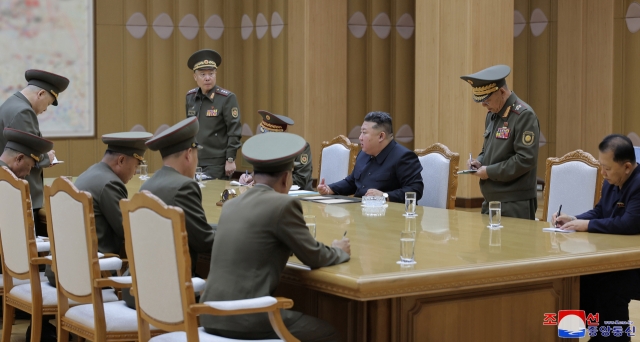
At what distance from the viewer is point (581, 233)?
13.3 feet

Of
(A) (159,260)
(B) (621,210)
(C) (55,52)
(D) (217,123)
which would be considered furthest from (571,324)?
(C) (55,52)

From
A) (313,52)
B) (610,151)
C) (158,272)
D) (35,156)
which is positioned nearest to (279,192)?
(158,272)

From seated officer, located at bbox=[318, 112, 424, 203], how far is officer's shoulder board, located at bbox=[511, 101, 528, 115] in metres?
0.75

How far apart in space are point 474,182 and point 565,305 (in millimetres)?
5862

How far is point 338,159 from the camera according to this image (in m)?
7.01

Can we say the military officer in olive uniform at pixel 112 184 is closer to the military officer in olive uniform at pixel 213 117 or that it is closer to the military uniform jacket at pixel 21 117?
the military uniform jacket at pixel 21 117

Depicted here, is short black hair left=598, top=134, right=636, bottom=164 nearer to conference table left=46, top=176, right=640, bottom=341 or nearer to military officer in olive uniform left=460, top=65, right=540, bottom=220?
conference table left=46, top=176, right=640, bottom=341

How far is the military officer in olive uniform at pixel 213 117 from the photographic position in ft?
25.9

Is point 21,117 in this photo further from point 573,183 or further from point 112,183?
point 573,183

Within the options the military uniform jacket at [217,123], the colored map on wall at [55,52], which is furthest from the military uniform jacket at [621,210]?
the colored map on wall at [55,52]

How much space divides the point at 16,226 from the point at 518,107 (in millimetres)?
2991

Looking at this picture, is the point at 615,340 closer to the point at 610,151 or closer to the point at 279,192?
the point at 610,151

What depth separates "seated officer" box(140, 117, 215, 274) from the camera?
3.62m
